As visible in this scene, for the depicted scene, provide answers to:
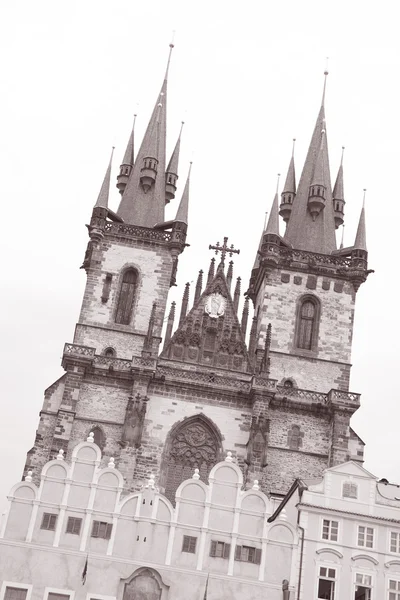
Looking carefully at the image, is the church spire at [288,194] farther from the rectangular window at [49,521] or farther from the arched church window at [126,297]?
the rectangular window at [49,521]

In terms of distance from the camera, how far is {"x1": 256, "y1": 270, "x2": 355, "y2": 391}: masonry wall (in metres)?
46.6

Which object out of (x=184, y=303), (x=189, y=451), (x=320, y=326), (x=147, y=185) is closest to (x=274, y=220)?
(x=320, y=326)

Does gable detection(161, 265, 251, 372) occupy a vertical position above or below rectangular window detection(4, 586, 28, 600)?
above

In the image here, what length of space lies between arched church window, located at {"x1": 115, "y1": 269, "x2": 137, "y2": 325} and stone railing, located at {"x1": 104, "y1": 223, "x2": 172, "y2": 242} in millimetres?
1982

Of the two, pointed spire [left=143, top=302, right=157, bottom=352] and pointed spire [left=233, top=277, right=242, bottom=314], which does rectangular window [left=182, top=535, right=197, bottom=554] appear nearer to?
pointed spire [left=143, top=302, right=157, bottom=352]

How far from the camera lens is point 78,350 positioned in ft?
146

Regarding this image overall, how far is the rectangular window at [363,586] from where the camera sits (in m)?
30.4

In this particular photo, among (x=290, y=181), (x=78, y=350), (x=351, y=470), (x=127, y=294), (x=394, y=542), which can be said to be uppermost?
(x=290, y=181)

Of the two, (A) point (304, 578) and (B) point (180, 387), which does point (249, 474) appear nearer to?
(B) point (180, 387)

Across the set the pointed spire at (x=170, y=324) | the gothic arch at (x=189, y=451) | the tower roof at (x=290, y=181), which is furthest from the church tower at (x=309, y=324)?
the pointed spire at (x=170, y=324)

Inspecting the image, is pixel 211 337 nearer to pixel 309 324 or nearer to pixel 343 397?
pixel 309 324

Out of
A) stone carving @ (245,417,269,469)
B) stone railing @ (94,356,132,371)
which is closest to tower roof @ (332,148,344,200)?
stone carving @ (245,417,269,469)

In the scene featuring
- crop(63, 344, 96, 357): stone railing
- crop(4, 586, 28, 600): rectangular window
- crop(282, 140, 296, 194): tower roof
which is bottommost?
crop(4, 586, 28, 600): rectangular window

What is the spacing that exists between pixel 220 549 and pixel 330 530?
3630 millimetres
